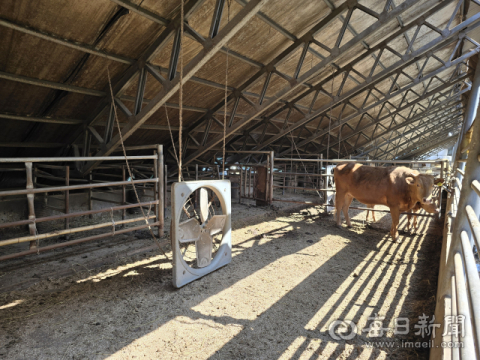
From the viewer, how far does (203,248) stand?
12.9 feet

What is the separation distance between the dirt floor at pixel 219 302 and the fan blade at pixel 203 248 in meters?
0.22

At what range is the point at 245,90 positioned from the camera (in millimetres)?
8164

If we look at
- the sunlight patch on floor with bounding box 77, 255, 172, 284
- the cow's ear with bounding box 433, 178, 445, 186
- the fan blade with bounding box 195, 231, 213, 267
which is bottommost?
the sunlight patch on floor with bounding box 77, 255, 172, 284

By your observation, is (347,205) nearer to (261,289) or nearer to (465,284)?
(261,289)

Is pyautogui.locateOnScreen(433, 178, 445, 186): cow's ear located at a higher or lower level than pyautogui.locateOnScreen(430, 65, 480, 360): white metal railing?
higher

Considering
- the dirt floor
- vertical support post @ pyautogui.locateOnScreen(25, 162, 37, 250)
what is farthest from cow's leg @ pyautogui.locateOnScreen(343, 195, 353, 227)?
vertical support post @ pyautogui.locateOnScreen(25, 162, 37, 250)

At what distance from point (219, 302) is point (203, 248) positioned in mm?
884

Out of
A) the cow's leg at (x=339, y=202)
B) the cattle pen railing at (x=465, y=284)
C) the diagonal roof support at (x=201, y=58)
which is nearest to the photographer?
the cattle pen railing at (x=465, y=284)

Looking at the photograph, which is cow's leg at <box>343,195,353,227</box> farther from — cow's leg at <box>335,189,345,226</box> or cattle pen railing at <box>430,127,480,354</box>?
cattle pen railing at <box>430,127,480,354</box>

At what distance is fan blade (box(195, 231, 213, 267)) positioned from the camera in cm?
390

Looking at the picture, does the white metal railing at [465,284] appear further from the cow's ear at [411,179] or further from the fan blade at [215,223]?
the cow's ear at [411,179]

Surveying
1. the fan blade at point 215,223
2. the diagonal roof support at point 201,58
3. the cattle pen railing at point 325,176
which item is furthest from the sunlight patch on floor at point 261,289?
the diagonal roof support at point 201,58

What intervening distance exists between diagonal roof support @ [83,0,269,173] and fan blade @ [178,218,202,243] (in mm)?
2785

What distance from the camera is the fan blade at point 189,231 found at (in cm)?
364
